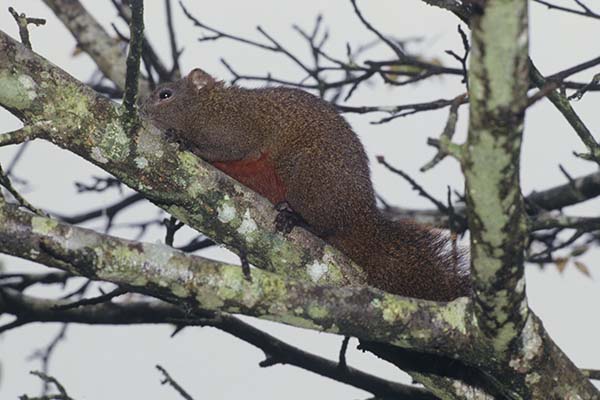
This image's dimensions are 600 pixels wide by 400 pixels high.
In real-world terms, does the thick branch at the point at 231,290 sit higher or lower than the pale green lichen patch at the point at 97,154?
lower

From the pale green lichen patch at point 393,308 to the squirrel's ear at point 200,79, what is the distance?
2820mm

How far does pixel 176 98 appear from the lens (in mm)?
5613

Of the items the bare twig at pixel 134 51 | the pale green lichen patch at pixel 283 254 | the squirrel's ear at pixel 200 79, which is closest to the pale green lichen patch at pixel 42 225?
the bare twig at pixel 134 51

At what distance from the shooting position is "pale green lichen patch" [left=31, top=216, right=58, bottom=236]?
2799 millimetres

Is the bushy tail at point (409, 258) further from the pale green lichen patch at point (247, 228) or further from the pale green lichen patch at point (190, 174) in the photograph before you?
the pale green lichen patch at point (190, 174)

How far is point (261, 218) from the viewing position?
383 cm

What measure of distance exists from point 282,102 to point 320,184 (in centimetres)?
73

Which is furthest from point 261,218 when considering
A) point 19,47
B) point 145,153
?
point 19,47

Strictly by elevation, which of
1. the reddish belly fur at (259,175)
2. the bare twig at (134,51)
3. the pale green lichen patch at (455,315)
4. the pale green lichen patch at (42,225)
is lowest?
the pale green lichen patch at (455,315)

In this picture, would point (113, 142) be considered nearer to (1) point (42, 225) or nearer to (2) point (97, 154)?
(2) point (97, 154)

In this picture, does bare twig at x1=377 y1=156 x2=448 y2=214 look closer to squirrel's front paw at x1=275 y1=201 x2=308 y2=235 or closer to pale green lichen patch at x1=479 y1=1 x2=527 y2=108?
squirrel's front paw at x1=275 y1=201 x2=308 y2=235

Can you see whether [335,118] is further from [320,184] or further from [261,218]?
[261,218]

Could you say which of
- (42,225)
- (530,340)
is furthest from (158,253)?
(530,340)

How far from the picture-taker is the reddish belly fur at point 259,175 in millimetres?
4789
